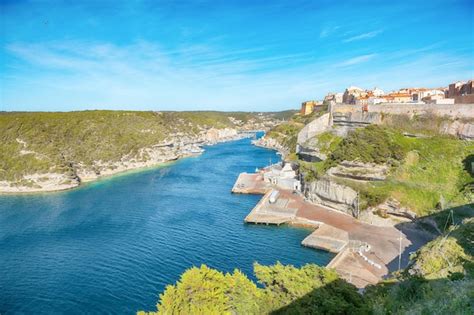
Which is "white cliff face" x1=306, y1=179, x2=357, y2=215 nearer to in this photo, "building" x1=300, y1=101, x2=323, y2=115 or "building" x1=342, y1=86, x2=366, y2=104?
"building" x1=342, y1=86, x2=366, y2=104

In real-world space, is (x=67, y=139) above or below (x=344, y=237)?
above

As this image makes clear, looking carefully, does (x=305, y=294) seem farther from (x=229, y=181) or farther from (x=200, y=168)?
(x=200, y=168)

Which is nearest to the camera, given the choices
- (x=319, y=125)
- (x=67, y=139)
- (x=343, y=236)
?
(x=343, y=236)

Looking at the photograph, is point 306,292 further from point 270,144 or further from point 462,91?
point 270,144

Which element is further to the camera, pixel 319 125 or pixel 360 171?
pixel 319 125

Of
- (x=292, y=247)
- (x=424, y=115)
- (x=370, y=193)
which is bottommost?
(x=292, y=247)

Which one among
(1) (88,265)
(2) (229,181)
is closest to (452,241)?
(1) (88,265)

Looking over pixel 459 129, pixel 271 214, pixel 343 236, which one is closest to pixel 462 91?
pixel 459 129

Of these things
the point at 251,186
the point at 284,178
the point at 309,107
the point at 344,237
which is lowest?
the point at 344,237
